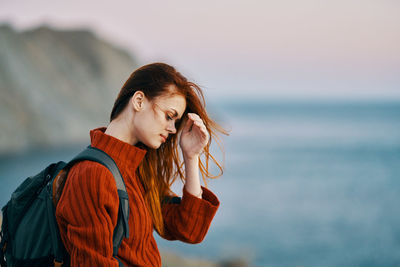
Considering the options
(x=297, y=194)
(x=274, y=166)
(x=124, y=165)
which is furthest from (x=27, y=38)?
(x=124, y=165)

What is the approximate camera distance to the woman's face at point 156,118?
1.95 meters

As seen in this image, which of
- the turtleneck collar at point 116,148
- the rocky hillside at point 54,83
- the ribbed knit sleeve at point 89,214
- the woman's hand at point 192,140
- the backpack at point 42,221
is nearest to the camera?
the ribbed knit sleeve at point 89,214

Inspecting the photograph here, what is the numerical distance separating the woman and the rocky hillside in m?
24.8

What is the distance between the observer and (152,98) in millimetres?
1942

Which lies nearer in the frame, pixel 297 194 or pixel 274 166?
pixel 297 194

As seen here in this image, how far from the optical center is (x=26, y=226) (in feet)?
5.79

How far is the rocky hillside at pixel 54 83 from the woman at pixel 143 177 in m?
24.8

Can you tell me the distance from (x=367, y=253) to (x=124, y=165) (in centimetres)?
1400

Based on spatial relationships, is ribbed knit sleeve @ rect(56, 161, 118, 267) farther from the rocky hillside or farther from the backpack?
the rocky hillside

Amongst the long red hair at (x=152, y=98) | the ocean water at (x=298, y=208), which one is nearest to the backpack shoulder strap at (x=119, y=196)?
the long red hair at (x=152, y=98)

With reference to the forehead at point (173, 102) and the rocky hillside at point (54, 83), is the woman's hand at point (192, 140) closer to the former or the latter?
the forehead at point (173, 102)

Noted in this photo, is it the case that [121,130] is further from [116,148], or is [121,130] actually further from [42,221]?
[42,221]

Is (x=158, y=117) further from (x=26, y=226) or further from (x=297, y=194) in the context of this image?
(x=297, y=194)

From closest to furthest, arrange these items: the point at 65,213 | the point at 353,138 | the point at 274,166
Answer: the point at 65,213 < the point at 274,166 < the point at 353,138
